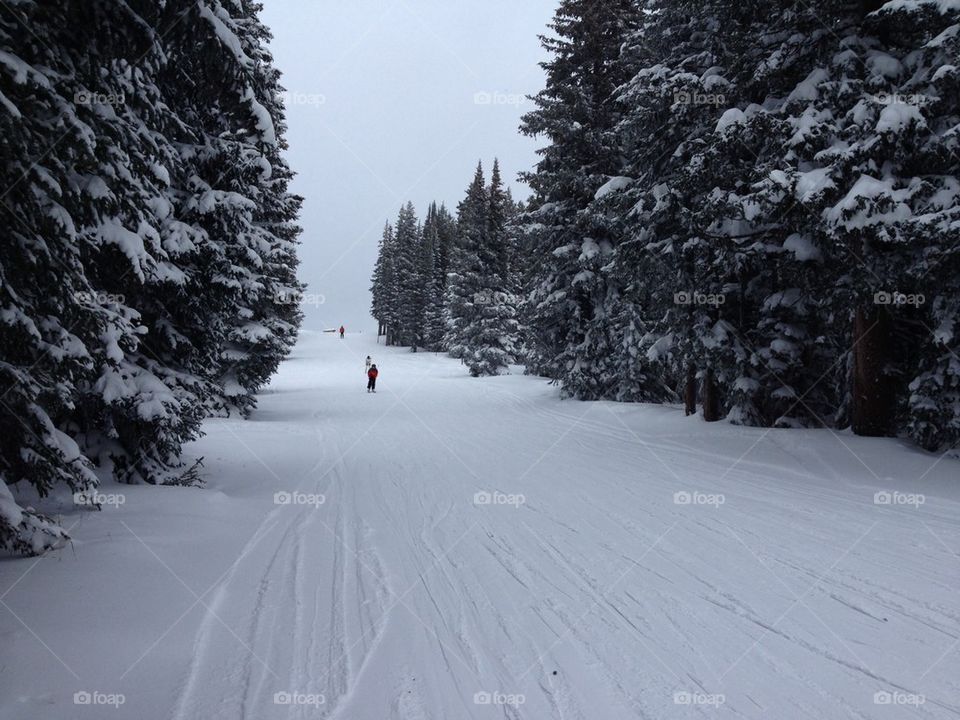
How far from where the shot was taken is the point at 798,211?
31.2 ft

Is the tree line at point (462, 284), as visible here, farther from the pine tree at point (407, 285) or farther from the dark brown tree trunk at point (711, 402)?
the dark brown tree trunk at point (711, 402)

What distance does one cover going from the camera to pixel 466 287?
41.2 metres

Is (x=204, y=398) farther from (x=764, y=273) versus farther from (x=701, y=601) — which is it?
(x=764, y=273)

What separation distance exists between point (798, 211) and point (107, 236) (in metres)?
10.1

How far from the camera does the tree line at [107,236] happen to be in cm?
414

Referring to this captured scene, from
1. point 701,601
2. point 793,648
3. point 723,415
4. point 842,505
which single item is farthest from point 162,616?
point 723,415

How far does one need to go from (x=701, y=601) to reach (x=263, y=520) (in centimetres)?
519

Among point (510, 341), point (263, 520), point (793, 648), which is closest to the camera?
point (793, 648)

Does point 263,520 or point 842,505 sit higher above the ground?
point 842,505

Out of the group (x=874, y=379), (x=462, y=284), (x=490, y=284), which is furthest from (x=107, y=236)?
(x=462, y=284)

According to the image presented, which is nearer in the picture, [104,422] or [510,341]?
[104,422]

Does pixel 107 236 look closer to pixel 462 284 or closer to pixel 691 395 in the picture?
pixel 691 395

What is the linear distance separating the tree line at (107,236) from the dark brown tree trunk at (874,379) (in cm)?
1054

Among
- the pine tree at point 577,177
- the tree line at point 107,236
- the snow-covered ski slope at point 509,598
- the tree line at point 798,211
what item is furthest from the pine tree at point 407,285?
the snow-covered ski slope at point 509,598
